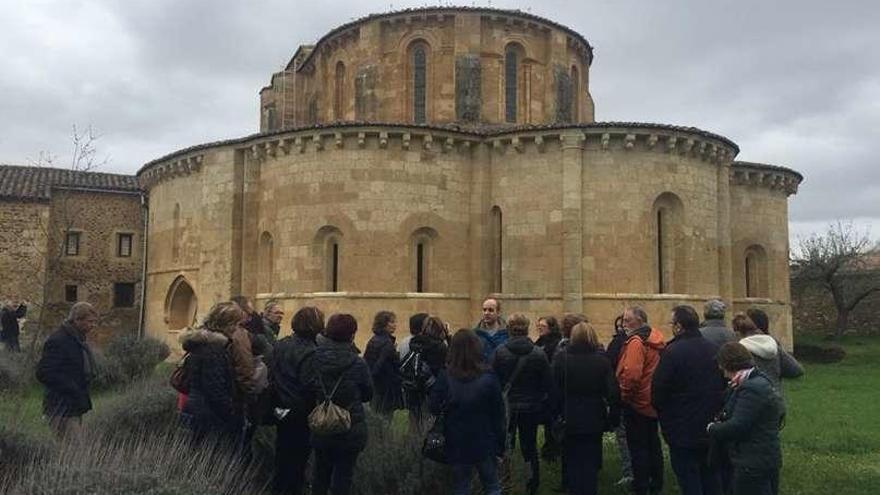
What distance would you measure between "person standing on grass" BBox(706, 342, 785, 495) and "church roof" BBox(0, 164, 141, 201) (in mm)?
26004

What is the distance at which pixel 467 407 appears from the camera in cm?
616

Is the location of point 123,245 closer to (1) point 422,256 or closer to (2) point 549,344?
(1) point 422,256

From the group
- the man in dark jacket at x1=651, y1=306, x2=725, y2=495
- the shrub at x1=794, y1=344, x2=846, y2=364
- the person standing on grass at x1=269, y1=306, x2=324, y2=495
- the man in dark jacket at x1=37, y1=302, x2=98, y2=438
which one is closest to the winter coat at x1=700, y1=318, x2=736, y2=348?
the man in dark jacket at x1=651, y1=306, x2=725, y2=495

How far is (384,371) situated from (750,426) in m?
3.83

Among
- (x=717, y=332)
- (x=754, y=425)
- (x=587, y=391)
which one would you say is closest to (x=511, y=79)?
(x=717, y=332)

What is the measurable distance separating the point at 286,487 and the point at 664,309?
14.3 meters

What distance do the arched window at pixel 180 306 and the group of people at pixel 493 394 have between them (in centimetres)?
1765

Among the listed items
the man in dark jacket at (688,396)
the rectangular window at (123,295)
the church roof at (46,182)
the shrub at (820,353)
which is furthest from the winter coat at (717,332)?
the rectangular window at (123,295)

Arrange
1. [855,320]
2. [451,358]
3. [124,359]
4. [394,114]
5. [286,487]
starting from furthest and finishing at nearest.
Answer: [855,320] → [394,114] → [124,359] → [286,487] → [451,358]

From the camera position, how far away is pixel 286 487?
6.79m

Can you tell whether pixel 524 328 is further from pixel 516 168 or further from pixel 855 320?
pixel 855 320

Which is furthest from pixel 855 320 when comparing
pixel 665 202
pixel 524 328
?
pixel 524 328

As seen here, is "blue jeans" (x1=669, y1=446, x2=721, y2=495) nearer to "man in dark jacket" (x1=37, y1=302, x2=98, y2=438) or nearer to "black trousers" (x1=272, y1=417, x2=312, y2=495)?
"black trousers" (x1=272, y1=417, x2=312, y2=495)

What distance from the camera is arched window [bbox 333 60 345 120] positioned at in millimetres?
24812
